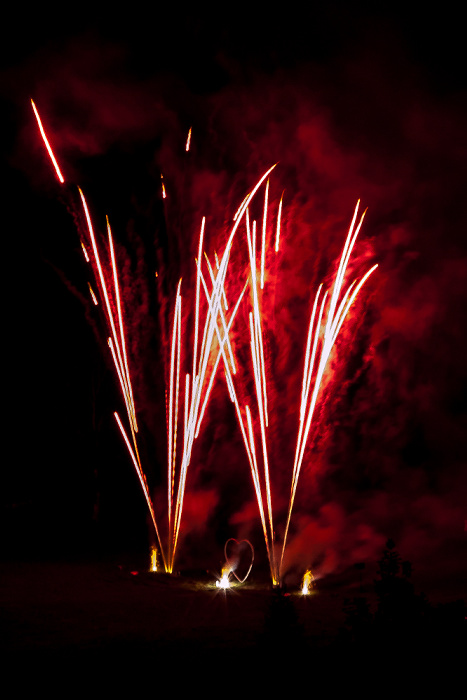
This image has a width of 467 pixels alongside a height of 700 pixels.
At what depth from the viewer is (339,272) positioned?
33.4 feet

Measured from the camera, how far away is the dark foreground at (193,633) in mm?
4320

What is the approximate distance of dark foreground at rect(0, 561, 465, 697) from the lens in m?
4.32

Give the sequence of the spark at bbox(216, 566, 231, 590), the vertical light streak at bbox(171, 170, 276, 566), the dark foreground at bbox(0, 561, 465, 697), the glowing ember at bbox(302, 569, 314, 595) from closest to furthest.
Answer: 1. the dark foreground at bbox(0, 561, 465, 697)
2. the glowing ember at bbox(302, 569, 314, 595)
3. the spark at bbox(216, 566, 231, 590)
4. the vertical light streak at bbox(171, 170, 276, 566)

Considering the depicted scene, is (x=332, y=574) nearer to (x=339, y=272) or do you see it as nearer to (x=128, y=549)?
(x=339, y=272)

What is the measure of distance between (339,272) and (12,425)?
11.0 metres

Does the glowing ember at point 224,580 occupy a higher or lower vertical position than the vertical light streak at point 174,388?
lower

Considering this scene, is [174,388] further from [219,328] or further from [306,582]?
[306,582]

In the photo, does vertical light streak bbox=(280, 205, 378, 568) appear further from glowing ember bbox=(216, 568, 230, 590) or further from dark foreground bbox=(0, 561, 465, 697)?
dark foreground bbox=(0, 561, 465, 697)

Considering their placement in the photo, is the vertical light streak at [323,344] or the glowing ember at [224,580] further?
the glowing ember at [224,580]

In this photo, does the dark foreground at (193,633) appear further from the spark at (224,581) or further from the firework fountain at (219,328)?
the firework fountain at (219,328)

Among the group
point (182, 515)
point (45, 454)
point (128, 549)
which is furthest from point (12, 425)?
point (182, 515)

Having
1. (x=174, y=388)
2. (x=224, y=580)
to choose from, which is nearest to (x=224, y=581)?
(x=224, y=580)

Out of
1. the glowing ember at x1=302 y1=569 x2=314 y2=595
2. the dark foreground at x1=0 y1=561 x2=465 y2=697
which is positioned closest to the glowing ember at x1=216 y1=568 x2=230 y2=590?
the dark foreground at x1=0 y1=561 x2=465 y2=697

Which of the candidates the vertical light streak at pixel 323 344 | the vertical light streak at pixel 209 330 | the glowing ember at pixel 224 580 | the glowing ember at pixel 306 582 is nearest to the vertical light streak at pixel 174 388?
the vertical light streak at pixel 209 330
